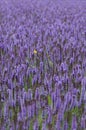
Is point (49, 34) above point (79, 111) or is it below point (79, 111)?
below

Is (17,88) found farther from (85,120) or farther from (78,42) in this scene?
(78,42)

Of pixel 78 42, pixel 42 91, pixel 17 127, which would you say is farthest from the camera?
pixel 78 42

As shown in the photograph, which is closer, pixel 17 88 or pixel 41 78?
pixel 17 88

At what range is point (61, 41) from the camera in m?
4.50

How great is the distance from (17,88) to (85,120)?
0.68 meters

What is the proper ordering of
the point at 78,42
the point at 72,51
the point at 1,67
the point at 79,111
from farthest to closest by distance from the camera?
1. the point at 78,42
2. the point at 72,51
3. the point at 1,67
4. the point at 79,111

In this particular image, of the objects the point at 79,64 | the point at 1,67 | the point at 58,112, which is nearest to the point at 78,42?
the point at 79,64

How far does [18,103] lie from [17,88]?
26 cm

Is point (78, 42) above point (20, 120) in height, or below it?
below

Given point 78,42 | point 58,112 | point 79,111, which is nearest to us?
point 58,112

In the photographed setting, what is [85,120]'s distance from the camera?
188cm

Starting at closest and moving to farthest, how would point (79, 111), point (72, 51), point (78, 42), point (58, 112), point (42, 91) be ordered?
point (58, 112) → point (79, 111) → point (42, 91) → point (72, 51) → point (78, 42)

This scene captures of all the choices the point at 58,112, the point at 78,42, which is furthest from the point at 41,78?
the point at 78,42

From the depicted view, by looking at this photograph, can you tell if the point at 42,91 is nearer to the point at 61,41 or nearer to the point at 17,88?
the point at 17,88
